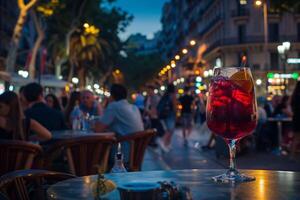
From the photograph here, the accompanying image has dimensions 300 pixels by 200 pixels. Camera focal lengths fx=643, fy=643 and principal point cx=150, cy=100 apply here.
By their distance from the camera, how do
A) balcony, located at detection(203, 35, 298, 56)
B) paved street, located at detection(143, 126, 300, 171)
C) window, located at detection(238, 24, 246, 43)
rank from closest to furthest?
paved street, located at detection(143, 126, 300, 171) < balcony, located at detection(203, 35, 298, 56) < window, located at detection(238, 24, 246, 43)

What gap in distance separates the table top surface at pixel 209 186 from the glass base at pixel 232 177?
0.10 feet

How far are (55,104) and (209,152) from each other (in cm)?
452

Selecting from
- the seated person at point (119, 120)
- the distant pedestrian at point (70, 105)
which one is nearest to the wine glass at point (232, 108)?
the seated person at point (119, 120)

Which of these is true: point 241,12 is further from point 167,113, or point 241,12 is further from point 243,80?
point 243,80

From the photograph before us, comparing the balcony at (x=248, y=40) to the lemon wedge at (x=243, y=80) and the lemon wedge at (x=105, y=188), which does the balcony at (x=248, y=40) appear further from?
the lemon wedge at (x=105, y=188)

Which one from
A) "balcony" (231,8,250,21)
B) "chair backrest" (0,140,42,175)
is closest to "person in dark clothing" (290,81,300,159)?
"chair backrest" (0,140,42,175)

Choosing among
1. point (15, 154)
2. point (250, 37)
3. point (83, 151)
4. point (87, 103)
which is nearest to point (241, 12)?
point (250, 37)

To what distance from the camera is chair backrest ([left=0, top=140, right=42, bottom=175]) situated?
177 inches

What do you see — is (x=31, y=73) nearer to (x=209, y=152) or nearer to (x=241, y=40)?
(x=209, y=152)

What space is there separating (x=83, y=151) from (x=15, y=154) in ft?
2.95

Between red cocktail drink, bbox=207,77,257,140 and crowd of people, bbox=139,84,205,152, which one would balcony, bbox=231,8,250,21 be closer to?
crowd of people, bbox=139,84,205,152

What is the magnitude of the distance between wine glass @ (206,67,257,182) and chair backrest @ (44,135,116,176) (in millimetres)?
2388

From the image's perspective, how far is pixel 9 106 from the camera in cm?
586

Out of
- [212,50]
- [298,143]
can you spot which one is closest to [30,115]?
[298,143]
